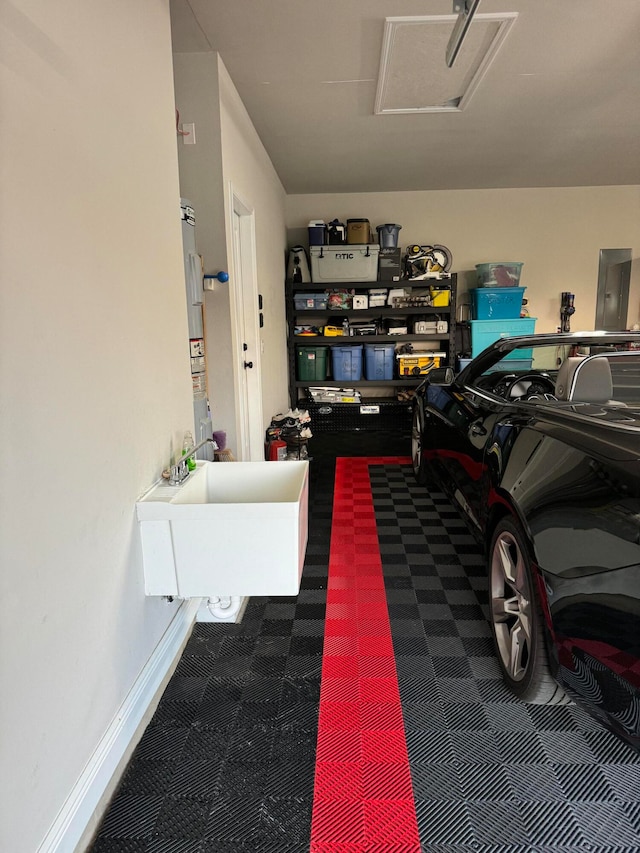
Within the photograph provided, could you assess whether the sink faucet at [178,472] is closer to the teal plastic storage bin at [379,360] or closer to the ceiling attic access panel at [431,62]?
the ceiling attic access panel at [431,62]

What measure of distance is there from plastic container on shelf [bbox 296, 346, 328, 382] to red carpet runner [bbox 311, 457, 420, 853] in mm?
3464

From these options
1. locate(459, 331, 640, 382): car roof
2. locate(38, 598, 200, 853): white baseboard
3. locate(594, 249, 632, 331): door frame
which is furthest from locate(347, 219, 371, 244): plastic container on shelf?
locate(38, 598, 200, 853): white baseboard

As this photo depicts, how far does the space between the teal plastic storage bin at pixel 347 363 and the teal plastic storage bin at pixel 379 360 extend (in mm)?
92

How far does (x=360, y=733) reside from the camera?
5.22 feet

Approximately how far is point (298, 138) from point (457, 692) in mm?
3974

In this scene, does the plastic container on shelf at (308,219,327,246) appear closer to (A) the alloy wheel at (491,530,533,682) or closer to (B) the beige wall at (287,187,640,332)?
(B) the beige wall at (287,187,640,332)

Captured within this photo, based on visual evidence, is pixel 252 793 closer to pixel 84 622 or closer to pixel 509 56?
pixel 84 622

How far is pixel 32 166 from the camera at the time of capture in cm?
108

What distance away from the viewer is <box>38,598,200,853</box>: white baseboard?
118 centimetres

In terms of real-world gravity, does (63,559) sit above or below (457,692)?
above

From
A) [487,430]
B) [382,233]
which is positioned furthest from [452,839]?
[382,233]

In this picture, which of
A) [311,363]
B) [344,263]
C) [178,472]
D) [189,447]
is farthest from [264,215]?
[178,472]

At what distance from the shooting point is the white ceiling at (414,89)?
241 centimetres

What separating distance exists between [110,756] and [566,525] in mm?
1378
